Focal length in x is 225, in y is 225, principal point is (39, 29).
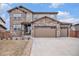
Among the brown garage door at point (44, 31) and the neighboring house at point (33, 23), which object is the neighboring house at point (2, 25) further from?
the brown garage door at point (44, 31)

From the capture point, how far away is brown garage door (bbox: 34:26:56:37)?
6.20 meters

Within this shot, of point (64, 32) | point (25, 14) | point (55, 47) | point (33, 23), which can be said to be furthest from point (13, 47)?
point (64, 32)

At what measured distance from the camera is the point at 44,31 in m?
6.34

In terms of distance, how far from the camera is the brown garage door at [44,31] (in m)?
6.20

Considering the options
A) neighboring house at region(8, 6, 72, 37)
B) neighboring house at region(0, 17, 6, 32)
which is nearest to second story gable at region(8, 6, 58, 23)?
neighboring house at region(8, 6, 72, 37)

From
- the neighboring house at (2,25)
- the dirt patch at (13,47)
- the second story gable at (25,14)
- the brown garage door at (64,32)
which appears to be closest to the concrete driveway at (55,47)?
the brown garage door at (64,32)

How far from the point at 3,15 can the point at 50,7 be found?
1.24 meters

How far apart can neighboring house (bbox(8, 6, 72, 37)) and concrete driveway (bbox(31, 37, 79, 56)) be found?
165 millimetres

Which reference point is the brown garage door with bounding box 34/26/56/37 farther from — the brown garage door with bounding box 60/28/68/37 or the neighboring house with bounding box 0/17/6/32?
the neighboring house with bounding box 0/17/6/32

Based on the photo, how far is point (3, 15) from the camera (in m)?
5.86

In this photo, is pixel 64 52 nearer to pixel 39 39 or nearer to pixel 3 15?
pixel 39 39

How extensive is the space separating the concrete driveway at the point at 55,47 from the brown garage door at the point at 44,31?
0.14 metres

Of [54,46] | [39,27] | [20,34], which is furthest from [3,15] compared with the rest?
[54,46]

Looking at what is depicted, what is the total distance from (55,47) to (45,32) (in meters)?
0.60
